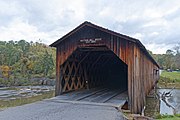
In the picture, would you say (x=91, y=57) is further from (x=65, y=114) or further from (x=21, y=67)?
(x=21, y=67)

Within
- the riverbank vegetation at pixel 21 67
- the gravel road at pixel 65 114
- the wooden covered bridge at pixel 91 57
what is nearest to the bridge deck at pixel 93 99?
the wooden covered bridge at pixel 91 57

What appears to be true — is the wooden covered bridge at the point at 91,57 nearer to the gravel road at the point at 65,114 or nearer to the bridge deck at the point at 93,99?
the bridge deck at the point at 93,99

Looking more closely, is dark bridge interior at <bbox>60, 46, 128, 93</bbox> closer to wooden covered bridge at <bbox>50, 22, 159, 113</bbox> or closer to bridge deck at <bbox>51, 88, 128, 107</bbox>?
wooden covered bridge at <bbox>50, 22, 159, 113</bbox>

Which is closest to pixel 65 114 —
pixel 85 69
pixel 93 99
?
pixel 93 99

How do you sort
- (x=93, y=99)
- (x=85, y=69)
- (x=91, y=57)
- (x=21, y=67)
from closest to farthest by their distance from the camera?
(x=93, y=99), (x=85, y=69), (x=91, y=57), (x=21, y=67)

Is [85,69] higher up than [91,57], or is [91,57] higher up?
[91,57]

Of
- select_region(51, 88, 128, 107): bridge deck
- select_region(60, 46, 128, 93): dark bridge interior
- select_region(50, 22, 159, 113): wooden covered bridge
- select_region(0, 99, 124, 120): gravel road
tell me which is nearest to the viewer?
select_region(0, 99, 124, 120): gravel road

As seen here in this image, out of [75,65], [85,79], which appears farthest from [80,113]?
[85,79]

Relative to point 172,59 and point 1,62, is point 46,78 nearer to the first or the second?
point 1,62

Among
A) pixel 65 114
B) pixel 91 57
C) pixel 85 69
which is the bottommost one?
pixel 65 114

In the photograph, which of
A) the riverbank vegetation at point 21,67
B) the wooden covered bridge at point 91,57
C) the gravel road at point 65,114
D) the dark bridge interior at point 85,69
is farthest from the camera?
the riverbank vegetation at point 21,67

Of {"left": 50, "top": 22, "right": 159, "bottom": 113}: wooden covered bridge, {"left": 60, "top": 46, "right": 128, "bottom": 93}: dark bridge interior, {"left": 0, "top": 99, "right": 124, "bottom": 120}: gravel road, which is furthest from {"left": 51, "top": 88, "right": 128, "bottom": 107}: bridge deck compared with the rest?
{"left": 60, "top": 46, "right": 128, "bottom": 93}: dark bridge interior

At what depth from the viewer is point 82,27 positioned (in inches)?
436

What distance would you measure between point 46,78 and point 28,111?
31260 millimetres
